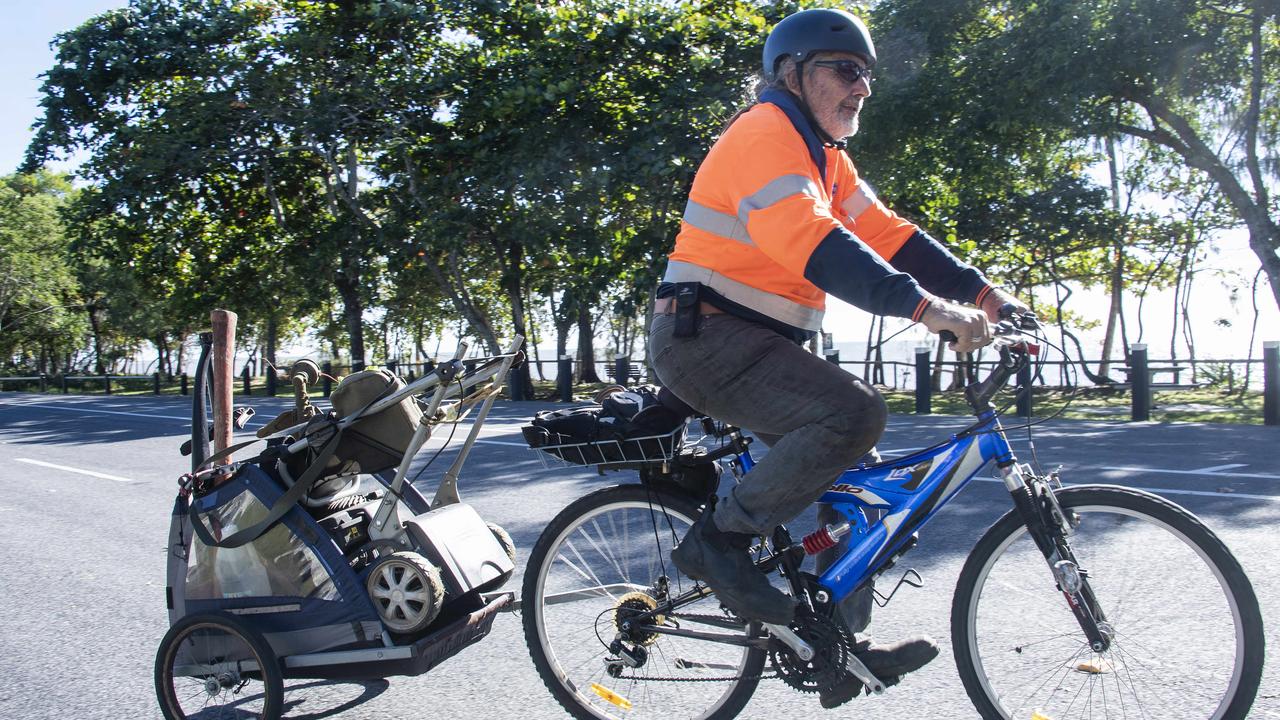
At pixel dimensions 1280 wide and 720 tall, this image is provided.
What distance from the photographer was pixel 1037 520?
8.77ft

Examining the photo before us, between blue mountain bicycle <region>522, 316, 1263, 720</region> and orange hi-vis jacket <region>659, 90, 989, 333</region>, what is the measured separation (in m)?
0.38

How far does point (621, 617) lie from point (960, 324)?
143 cm

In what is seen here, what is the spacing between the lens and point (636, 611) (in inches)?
126

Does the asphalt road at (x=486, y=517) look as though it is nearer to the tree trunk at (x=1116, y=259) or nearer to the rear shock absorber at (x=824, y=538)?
the rear shock absorber at (x=824, y=538)

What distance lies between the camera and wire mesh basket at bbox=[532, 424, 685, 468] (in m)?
2.94

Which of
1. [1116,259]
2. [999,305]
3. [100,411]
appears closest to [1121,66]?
[1116,259]

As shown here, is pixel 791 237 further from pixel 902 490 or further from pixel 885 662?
pixel 885 662

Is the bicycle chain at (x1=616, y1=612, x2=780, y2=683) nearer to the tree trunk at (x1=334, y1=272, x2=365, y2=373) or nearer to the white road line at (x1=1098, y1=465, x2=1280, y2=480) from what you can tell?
the white road line at (x1=1098, y1=465, x2=1280, y2=480)

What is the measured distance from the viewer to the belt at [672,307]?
2.87 metres

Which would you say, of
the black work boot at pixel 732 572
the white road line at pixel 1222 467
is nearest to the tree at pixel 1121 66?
the white road line at pixel 1222 467

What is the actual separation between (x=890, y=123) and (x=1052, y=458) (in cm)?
939

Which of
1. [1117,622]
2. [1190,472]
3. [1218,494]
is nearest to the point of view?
[1117,622]

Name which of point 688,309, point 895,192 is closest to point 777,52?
point 688,309

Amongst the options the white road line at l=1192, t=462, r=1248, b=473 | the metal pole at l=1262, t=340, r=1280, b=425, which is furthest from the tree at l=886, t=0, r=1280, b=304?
the white road line at l=1192, t=462, r=1248, b=473
